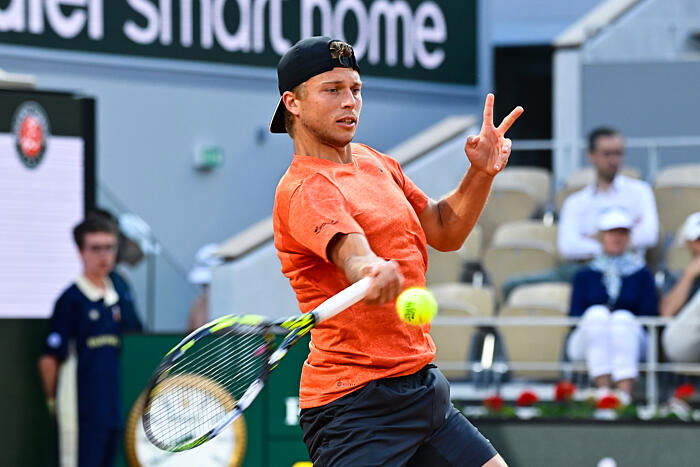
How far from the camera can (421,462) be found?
4199 mm

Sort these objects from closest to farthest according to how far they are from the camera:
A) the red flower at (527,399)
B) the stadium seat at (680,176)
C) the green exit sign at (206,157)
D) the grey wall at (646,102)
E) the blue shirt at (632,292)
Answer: the red flower at (527,399) < the blue shirt at (632,292) < the stadium seat at (680,176) < the grey wall at (646,102) < the green exit sign at (206,157)

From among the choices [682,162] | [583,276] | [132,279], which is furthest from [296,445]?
[682,162]

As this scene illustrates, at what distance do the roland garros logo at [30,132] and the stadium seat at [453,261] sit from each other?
3.84m

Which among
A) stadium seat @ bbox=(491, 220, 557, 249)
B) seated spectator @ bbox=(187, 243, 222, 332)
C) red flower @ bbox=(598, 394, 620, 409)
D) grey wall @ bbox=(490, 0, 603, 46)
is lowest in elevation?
red flower @ bbox=(598, 394, 620, 409)

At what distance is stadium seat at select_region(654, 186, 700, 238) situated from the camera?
439 inches

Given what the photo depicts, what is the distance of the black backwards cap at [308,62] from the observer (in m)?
4.10

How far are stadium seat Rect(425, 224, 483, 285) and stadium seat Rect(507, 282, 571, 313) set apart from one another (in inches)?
44.3

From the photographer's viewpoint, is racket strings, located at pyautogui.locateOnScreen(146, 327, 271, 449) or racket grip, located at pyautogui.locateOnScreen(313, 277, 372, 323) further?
racket strings, located at pyautogui.locateOnScreen(146, 327, 271, 449)

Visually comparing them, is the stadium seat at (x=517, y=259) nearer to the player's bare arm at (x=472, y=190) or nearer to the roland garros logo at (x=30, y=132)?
the roland garros logo at (x=30, y=132)

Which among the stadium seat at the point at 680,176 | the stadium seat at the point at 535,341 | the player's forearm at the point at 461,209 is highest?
the stadium seat at the point at 680,176

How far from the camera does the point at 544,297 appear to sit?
1005 centimetres

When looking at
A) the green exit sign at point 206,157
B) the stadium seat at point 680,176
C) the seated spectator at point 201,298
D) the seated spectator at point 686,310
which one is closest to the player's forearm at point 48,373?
Result: the seated spectator at point 201,298

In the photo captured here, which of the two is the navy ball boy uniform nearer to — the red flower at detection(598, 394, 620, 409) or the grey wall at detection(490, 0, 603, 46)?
the red flower at detection(598, 394, 620, 409)

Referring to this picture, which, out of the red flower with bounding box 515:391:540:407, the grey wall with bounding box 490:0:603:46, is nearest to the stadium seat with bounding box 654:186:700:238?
the red flower with bounding box 515:391:540:407
